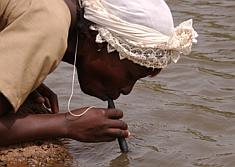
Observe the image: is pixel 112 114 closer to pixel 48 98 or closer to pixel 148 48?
pixel 148 48

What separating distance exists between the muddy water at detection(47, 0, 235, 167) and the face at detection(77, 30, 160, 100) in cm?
42

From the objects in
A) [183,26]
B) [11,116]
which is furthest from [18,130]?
[183,26]

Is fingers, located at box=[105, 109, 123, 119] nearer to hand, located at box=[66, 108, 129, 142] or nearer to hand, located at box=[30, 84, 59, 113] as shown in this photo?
hand, located at box=[66, 108, 129, 142]

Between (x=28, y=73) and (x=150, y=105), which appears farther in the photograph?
(x=150, y=105)

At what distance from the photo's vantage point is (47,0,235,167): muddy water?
173 inches

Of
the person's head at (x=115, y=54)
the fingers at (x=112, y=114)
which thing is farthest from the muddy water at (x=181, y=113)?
the person's head at (x=115, y=54)

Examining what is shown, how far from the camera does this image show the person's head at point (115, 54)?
397cm

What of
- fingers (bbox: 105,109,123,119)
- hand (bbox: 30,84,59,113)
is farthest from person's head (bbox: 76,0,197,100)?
hand (bbox: 30,84,59,113)

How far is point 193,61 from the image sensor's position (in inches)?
241

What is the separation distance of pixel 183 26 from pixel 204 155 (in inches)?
29.4

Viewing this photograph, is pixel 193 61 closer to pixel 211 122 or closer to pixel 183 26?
pixel 211 122

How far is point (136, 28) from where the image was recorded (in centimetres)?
396

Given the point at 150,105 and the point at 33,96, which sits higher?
the point at 33,96

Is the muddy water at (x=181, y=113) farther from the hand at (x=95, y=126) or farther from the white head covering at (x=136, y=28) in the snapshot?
the white head covering at (x=136, y=28)
